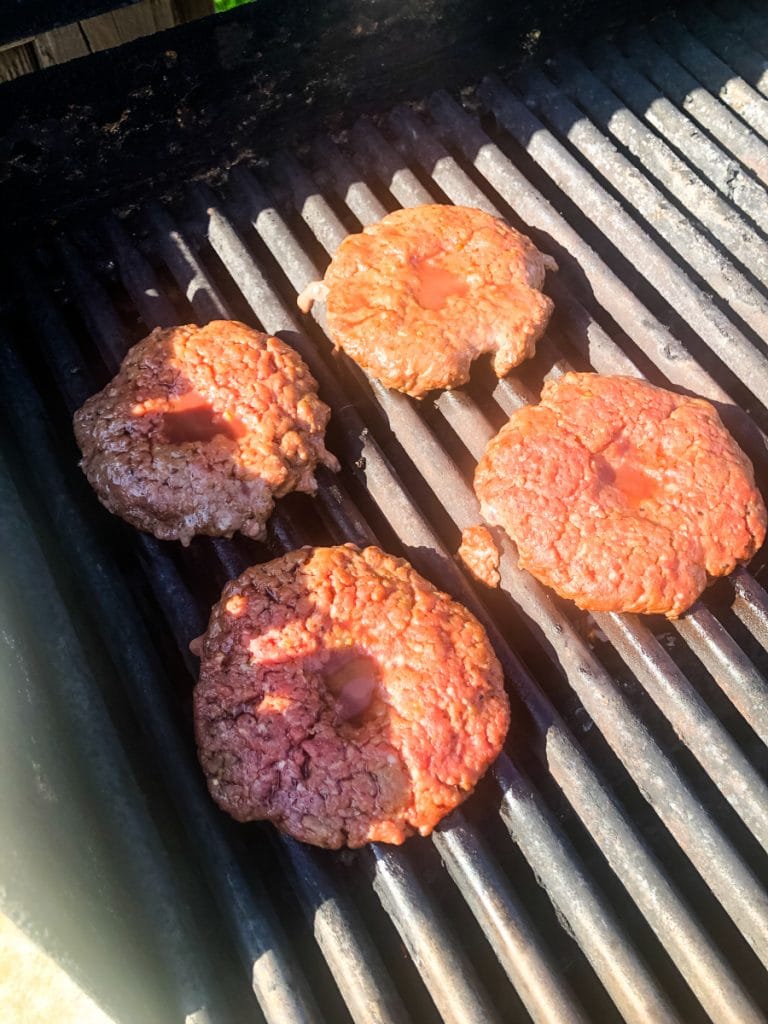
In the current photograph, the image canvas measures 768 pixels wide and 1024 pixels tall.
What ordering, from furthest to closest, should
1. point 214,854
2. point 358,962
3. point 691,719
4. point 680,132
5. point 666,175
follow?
point 680,132 < point 666,175 < point 691,719 < point 214,854 < point 358,962

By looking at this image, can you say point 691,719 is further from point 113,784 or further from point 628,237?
point 628,237

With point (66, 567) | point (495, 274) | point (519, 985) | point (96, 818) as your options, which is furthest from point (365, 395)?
point (519, 985)

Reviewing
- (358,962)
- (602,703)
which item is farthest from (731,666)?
(358,962)

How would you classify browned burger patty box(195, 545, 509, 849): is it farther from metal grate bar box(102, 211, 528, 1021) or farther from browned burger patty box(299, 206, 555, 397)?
browned burger patty box(299, 206, 555, 397)

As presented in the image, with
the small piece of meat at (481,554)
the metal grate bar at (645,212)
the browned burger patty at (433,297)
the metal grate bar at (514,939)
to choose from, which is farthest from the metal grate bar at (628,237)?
the metal grate bar at (514,939)

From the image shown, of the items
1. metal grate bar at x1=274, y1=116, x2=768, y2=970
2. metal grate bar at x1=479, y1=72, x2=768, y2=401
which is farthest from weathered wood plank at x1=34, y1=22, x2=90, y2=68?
metal grate bar at x1=479, y1=72, x2=768, y2=401

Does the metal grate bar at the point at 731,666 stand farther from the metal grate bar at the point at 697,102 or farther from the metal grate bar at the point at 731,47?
the metal grate bar at the point at 731,47
